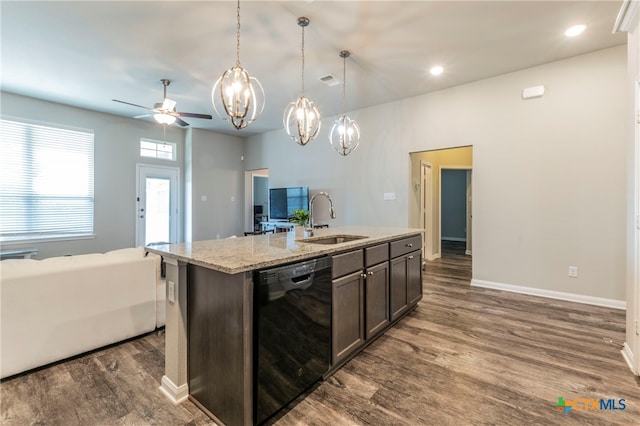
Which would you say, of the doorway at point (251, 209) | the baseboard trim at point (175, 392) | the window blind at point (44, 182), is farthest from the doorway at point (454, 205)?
the window blind at point (44, 182)

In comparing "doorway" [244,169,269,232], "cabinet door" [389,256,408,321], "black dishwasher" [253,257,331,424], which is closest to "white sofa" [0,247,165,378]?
"black dishwasher" [253,257,331,424]

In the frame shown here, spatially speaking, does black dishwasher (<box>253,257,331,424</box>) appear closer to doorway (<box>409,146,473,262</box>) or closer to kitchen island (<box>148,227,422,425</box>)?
kitchen island (<box>148,227,422,425</box>)

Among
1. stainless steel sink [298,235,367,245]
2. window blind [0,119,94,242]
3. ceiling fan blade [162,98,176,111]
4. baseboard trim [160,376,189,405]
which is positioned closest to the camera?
baseboard trim [160,376,189,405]

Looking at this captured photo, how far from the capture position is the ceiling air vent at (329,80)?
422 centimetres

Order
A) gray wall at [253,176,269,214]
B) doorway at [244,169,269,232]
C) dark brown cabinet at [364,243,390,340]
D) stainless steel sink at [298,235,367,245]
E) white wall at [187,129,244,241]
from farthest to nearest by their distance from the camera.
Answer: gray wall at [253,176,269,214] → doorway at [244,169,269,232] → white wall at [187,129,244,241] → stainless steel sink at [298,235,367,245] → dark brown cabinet at [364,243,390,340]

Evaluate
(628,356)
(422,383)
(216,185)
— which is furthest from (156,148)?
(628,356)

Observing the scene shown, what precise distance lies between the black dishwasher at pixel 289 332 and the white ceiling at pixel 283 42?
2483 millimetres

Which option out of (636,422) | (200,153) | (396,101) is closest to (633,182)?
(636,422)

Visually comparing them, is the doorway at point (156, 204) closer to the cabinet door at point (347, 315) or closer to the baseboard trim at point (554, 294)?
the cabinet door at point (347, 315)

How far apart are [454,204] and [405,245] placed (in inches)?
275

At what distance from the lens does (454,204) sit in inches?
358

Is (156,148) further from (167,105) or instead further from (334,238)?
(334,238)

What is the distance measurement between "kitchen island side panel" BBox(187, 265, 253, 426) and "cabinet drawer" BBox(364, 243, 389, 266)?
1185 mm

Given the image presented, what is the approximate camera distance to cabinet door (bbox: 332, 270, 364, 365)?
204cm
